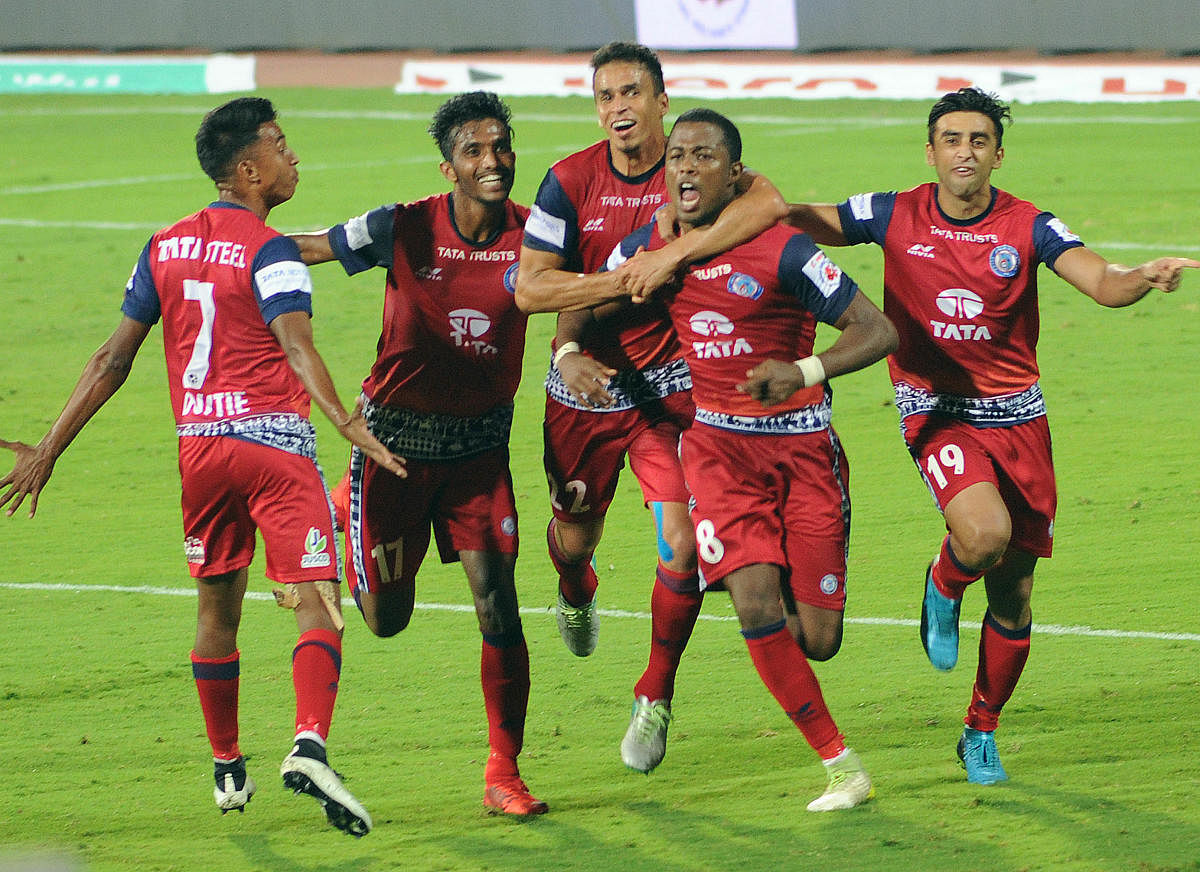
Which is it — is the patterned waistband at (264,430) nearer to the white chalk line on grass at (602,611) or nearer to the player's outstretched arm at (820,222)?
the player's outstretched arm at (820,222)

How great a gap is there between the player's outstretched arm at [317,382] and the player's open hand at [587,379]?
0.80m

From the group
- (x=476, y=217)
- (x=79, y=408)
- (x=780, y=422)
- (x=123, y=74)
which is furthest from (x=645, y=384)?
(x=123, y=74)

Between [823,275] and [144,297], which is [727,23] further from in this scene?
[144,297]

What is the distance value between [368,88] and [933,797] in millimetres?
26616

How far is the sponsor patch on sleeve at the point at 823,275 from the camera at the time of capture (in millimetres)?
6168

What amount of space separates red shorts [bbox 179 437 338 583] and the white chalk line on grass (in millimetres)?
2598

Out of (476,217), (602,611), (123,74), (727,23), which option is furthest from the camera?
(123,74)

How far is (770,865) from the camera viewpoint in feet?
18.4

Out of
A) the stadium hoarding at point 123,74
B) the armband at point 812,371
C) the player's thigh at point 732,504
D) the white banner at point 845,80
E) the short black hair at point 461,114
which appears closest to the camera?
the armband at point 812,371

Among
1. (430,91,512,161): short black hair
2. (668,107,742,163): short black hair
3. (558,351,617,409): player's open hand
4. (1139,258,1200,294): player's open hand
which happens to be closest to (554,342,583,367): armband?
(558,351,617,409): player's open hand

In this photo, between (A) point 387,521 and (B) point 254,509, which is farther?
(A) point 387,521

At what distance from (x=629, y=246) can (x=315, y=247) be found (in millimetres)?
1166

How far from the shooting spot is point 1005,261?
6559 mm

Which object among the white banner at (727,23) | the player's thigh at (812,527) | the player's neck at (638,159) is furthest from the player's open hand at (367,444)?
the white banner at (727,23)
